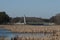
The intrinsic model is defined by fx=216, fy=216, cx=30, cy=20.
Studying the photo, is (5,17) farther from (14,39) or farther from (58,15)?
(14,39)

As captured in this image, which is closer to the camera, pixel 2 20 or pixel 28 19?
pixel 2 20

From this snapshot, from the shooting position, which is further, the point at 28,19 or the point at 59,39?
the point at 28,19

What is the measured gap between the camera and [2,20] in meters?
58.6

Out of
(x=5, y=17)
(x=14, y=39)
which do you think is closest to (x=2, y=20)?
(x=5, y=17)

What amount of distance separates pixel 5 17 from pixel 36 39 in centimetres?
4500

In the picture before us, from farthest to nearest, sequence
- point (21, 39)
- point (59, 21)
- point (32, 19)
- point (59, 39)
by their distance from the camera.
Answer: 1. point (32, 19)
2. point (59, 21)
3. point (21, 39)
4. point (59, 39)

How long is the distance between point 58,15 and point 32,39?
43.7 meters

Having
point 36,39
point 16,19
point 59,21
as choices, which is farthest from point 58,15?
point 36,39

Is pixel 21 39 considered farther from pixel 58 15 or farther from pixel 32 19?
pixel 32 19

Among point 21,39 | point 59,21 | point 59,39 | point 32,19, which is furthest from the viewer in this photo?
point 32,19

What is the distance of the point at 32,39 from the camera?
50.6ft

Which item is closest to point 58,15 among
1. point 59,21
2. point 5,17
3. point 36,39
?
point 59,21

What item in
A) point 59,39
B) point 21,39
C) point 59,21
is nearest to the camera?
point 59,39

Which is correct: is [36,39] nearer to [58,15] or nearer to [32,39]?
[32,39]
